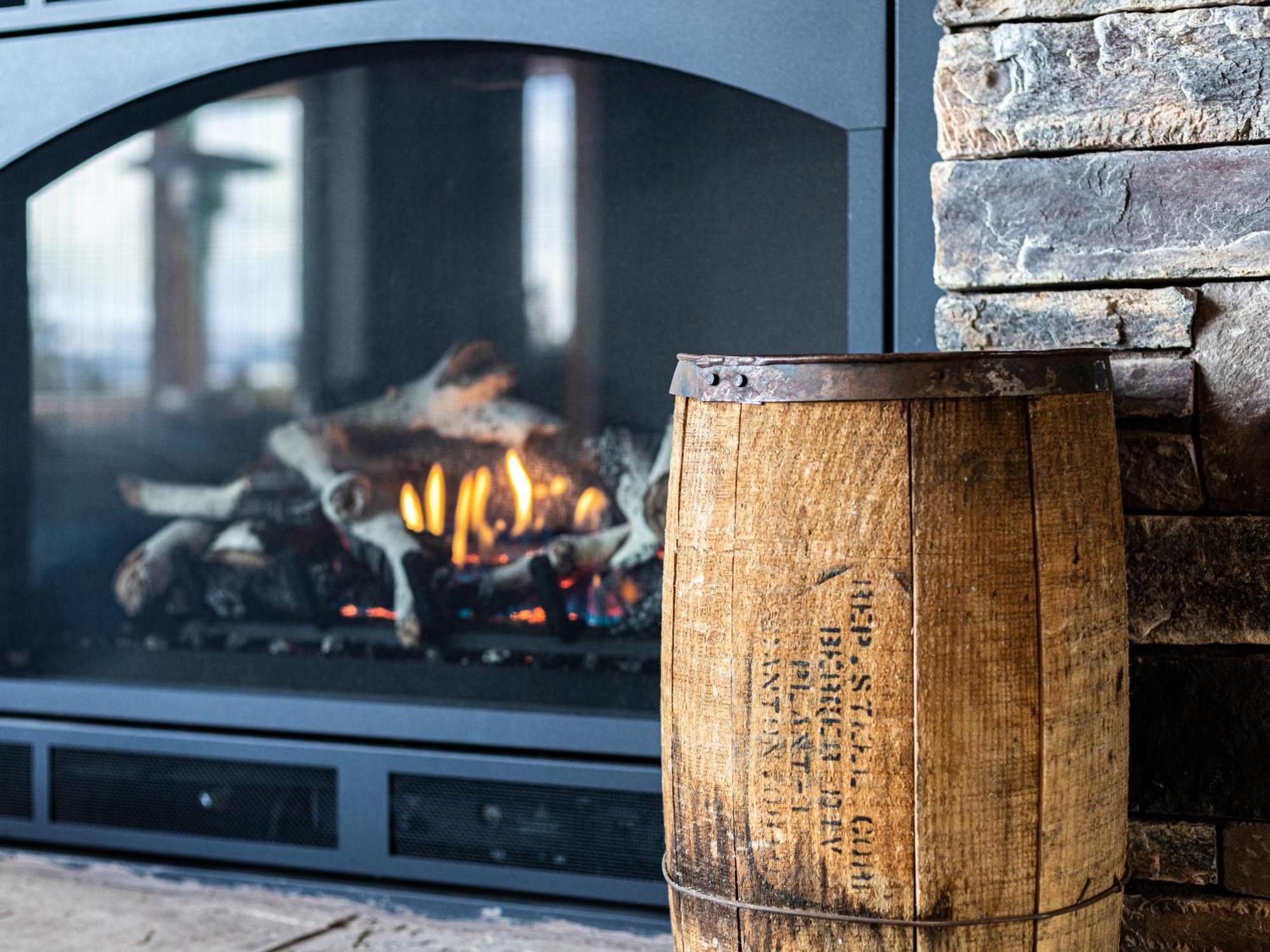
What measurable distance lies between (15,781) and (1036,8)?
156 cm

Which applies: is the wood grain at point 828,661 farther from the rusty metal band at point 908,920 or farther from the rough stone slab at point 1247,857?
the rough stone slab at point 1247,857

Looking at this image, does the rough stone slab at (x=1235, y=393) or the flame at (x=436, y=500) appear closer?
the rough stone slab at (x=1235, y=393)

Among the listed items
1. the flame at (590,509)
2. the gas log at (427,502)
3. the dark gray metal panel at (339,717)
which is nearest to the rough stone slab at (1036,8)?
the gas log at (427,502)

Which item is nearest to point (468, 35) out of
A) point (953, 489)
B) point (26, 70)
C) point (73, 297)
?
point (26, 70)

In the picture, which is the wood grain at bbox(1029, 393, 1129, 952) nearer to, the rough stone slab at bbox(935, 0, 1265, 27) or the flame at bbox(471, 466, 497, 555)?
the rough stone slab at bbox(935, 0, 1265, 27)

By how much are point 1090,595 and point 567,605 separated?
83 centimetres

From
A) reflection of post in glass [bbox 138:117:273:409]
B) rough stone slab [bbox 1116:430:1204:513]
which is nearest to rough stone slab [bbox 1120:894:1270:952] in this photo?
rough stone slab [bbox 1116:430:1204:513]

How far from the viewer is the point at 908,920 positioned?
0.96 m

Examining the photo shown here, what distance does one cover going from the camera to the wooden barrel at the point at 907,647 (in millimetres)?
952

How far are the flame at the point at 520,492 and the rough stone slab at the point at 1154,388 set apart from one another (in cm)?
76

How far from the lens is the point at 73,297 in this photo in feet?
6.45

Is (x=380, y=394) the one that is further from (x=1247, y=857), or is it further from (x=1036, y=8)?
(x=1247, y=857)

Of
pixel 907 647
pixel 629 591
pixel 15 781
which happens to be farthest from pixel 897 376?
pixel 15 781

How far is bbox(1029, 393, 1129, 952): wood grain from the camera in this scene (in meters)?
0.97
